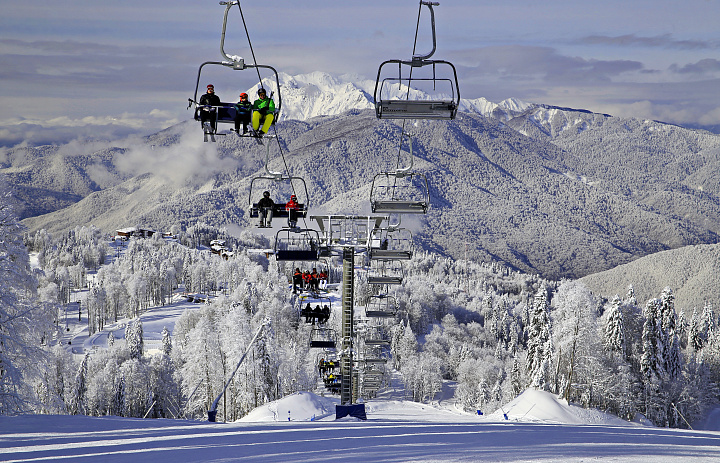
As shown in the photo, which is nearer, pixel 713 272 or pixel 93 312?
pixel 93 312

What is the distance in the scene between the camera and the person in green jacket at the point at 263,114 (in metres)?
9.38

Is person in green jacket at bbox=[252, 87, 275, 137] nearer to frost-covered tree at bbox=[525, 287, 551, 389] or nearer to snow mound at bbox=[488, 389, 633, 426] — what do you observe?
snow mound at bbox=[488, 389, 633, 426]

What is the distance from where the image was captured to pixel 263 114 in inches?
374

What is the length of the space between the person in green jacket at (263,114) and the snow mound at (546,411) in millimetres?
23835

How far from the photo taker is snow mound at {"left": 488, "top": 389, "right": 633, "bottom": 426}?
29403 millimetres

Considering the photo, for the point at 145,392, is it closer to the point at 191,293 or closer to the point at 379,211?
the point at 379,211

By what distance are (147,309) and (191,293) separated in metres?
15.0

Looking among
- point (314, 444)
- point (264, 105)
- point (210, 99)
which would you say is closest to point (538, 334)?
point (314, 444)

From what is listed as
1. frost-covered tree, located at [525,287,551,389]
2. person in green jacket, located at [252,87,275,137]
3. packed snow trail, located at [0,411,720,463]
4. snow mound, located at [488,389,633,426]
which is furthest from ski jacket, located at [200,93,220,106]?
frost-covered tree, located at [525,287,551,389]

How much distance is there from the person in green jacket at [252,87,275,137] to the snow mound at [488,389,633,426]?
2384cm

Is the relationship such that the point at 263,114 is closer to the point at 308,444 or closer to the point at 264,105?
the point at 264,105

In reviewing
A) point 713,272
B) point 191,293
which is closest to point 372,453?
point 191,293

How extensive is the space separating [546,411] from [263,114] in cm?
2656

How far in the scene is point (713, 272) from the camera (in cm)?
16650
